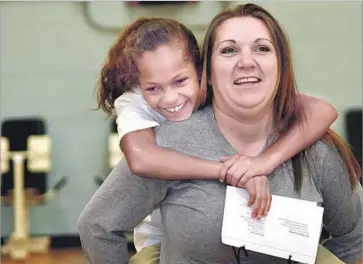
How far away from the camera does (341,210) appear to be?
1487mm

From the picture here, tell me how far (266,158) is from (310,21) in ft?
9.67

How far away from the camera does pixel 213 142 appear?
4.60 feet

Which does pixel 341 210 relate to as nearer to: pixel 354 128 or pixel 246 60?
pixel 246 60

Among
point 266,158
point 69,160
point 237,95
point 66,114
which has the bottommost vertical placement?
point 69,160

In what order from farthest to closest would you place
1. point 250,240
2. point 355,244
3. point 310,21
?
1. point 310,21
2. point 355,244
3. point 250,240

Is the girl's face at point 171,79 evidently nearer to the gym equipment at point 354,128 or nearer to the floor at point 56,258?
the floor at point 56,258

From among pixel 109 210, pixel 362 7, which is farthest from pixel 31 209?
pixel 109 210

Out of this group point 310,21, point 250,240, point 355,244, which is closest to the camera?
point 250,240

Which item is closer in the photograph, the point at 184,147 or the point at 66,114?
the point at 184,147

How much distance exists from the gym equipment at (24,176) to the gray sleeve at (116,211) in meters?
2.47

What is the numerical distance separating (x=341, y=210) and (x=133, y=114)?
20.9 inches

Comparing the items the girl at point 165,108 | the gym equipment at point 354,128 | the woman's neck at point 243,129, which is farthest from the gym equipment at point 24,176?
the woman's neck at point 243,129

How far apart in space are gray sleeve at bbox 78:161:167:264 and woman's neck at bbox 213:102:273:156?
182mm

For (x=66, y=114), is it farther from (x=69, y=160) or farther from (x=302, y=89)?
(x=302, y=89)
